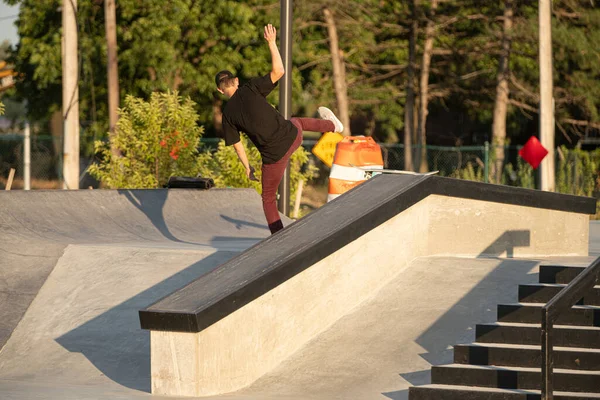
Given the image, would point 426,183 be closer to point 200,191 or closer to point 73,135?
point 200,191

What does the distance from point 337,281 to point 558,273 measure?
1809 millimetres

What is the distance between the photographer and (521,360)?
7.30 meters

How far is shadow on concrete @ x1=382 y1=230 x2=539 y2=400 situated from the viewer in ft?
24.9

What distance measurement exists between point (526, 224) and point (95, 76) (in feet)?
96.6

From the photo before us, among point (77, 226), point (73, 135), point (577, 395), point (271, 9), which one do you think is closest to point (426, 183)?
point (577, 395)

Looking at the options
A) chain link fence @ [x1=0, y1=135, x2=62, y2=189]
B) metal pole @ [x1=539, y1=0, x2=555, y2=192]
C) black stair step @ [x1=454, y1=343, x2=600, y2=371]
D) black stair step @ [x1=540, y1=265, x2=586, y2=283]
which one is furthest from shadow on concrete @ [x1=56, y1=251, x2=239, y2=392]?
chain link fence @ [x1=0, y1=135, x2=62, y2=189]

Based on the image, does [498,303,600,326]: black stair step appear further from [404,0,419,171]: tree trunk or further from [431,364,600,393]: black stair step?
[404,0,419,171]: tree trunk

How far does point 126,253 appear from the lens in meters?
10.1

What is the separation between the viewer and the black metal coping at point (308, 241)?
7207mm

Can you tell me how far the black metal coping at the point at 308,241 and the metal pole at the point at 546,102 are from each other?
676 inches

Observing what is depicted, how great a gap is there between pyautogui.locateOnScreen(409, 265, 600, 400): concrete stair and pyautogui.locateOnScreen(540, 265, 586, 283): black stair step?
0.25m

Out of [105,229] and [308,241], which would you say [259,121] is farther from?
[105,229]

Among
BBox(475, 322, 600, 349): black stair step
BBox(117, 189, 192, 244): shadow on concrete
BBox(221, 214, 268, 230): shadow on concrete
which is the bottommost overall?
BBox(475, 322, 600, 349): black stair step

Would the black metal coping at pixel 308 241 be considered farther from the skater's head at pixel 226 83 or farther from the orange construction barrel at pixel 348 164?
the orange construction barrel at pixel 348 164
